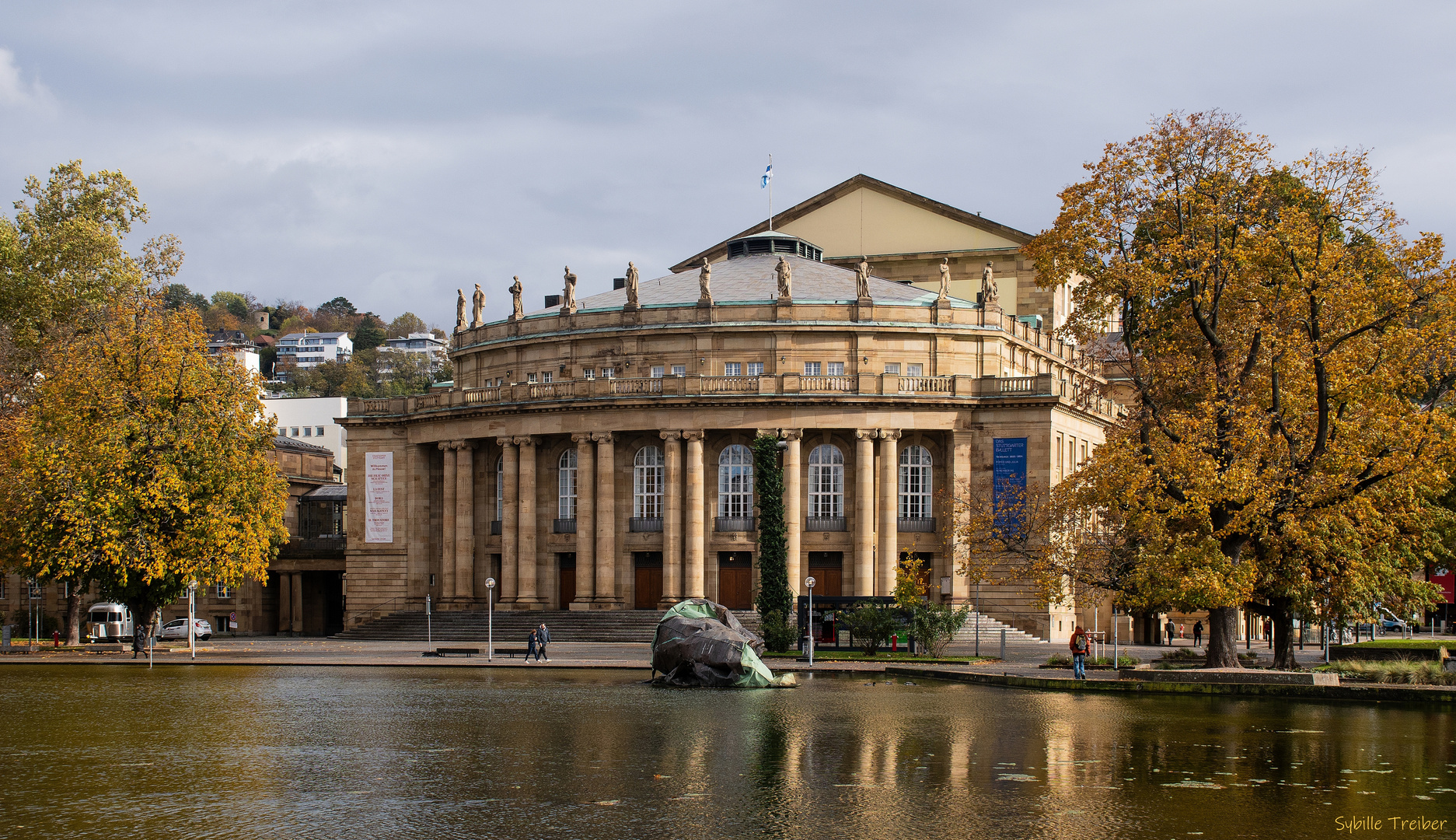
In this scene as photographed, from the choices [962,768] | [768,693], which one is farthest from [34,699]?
[962,768]

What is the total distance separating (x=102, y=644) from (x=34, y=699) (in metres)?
29.5

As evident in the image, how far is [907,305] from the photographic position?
78.0 metres

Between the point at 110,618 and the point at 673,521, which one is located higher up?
the point at 673,521

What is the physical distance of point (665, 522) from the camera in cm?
7506

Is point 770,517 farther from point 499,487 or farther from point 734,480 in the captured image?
point 499,487

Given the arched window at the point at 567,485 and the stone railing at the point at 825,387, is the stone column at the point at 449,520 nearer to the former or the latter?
the arched window at the point at 567,485

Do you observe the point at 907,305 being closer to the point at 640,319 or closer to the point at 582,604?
the point at 640,319

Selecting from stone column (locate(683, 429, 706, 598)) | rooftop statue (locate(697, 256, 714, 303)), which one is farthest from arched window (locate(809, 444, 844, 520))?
rooftop statue (locate(697, 256, 714, 303))

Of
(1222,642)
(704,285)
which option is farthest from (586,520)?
(1222,642)

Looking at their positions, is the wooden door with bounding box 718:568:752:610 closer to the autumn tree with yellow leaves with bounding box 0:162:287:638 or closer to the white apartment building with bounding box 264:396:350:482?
the autumn tree with yellow leaves with bounding box 0:162:287:638

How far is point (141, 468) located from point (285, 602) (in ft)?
123

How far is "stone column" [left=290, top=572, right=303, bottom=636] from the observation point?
3738 inches

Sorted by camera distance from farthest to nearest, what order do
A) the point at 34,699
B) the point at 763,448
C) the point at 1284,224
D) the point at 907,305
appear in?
Result: 1. the point at 907,305
2. the point at 763,448
3. the point at 1284,224
4. the point at 34,699

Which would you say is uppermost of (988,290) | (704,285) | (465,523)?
(704,285)
